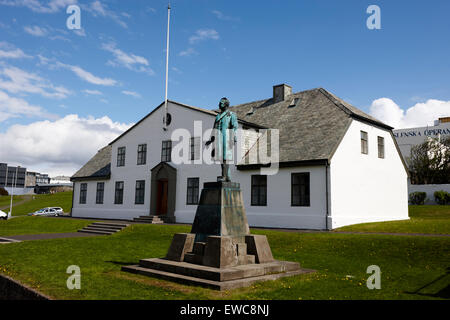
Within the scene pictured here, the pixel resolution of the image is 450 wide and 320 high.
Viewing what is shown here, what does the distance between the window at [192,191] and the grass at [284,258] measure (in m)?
5.71

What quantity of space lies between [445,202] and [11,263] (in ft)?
117

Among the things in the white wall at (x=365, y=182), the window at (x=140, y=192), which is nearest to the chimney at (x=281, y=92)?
the white wall at (x=365, y=182)

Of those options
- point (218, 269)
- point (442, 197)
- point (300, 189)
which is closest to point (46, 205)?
point (300, 189)

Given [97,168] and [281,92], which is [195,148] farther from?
[97,168]

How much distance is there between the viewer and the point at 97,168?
34.6 metres

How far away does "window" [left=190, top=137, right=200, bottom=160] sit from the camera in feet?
84.4

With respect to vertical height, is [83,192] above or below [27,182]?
below

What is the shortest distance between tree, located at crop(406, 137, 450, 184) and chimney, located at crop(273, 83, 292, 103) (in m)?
25.4

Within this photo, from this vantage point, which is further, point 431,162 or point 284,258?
point 431,162

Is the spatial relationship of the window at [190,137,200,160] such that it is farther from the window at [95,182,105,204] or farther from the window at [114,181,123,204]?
the window at [95,182,105,204]

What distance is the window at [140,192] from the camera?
2880 cm

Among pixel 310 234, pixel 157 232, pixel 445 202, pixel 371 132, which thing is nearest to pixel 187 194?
pixel 157 232

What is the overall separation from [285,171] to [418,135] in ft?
138

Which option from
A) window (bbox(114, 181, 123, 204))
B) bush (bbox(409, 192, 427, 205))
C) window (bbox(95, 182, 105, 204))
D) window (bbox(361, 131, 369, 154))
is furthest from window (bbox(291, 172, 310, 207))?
bush (bbox(409, 192, 427, 205))
